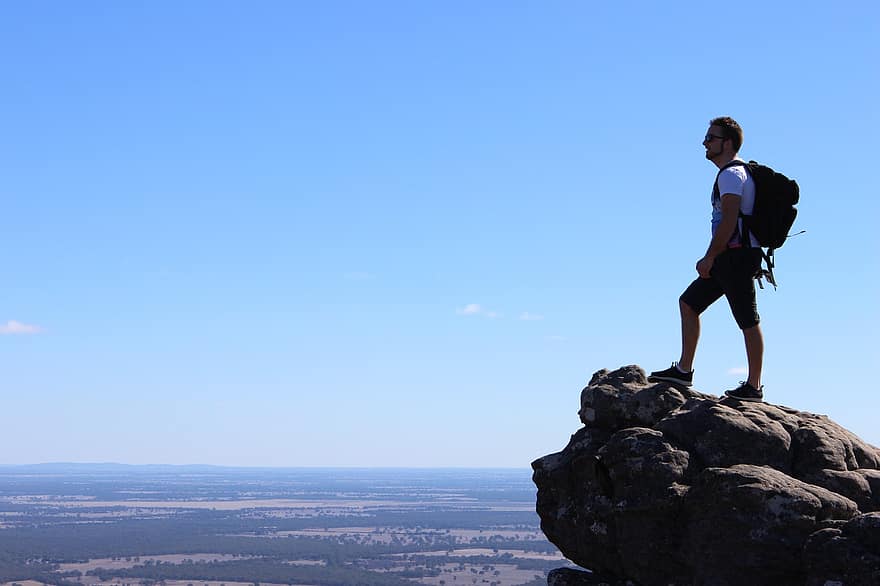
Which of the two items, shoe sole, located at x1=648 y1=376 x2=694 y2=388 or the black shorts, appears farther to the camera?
shoe sole, located at x1=648 y1=376 x2=694 y2=388

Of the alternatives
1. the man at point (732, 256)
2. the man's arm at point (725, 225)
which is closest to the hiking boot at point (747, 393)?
the man at point (732, 256)

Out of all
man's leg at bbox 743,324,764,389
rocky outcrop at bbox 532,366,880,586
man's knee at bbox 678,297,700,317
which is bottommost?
rocky outcrop at bbox 532,366,880,586

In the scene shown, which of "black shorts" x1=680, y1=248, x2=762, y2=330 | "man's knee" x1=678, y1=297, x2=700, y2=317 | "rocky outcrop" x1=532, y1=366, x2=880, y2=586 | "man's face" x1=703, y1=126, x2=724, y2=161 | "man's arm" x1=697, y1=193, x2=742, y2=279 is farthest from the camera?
"man's knee" x1=678, y1=297, x2=700, y2=317

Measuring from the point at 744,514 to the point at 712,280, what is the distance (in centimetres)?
346

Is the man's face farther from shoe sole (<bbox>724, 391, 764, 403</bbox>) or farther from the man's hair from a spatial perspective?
shoe sole (<bbox>724, 391, 764, 403</bbox>)

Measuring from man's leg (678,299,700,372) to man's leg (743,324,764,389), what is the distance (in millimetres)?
744

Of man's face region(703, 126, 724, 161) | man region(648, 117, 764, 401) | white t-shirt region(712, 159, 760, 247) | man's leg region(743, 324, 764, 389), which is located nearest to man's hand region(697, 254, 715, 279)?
man region(648, 117, 764, 401)

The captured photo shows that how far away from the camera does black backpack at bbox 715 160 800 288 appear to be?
1160 cm

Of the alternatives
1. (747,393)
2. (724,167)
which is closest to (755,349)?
(747,393)

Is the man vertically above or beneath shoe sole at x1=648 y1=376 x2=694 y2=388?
above

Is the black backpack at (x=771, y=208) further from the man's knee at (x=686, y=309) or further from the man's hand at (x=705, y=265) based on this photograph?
the man's knee at (x=686, y=309)

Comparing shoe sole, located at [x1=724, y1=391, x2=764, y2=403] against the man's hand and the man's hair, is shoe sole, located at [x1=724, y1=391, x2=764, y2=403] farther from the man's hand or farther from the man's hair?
the man's hair

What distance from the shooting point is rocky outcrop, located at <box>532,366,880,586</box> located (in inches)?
377

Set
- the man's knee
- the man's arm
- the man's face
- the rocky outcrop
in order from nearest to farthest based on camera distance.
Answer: the rocky outcrop
the man's arm
the man's face
the man's knee
